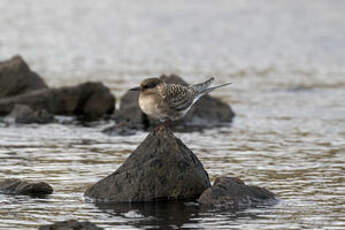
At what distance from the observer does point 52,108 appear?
1653 centimetres

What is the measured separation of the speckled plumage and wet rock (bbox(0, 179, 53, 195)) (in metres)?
1.48

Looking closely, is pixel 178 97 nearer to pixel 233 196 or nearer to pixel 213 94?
pixel 233 196

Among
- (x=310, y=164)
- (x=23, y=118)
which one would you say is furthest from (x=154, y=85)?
(x=23, y=118)

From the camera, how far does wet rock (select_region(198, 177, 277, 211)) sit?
9453 millimetres

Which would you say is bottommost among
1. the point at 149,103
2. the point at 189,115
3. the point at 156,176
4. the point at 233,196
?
the point at 233,196

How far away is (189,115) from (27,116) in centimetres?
296

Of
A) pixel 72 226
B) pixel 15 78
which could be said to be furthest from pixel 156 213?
pixel 15 78

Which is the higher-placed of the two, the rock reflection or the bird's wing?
the bird's wing

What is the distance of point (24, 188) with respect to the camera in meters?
9.98

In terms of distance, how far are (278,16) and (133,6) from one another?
526 centimetres

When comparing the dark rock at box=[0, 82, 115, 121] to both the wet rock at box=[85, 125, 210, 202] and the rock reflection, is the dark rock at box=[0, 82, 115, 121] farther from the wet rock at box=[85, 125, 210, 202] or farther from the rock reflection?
the rock reflection

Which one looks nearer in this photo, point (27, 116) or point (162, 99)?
point (162, 99)

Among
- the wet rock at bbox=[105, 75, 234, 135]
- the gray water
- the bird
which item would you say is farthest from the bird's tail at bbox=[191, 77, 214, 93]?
the wet rock at bbox=[105, 75, 234, 135]

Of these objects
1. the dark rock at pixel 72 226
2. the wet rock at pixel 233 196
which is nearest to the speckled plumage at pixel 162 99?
the wet rock at pixel 233 196
